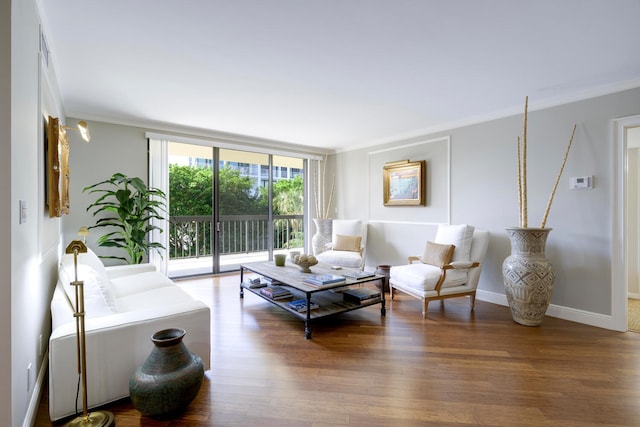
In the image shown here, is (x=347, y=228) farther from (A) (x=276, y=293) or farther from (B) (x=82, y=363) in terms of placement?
(B) (x=82, y=363)

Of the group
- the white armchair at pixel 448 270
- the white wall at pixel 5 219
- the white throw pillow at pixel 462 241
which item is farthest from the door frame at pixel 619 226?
the white wall at pixel 5 219

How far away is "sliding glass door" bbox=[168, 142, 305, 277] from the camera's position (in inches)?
191

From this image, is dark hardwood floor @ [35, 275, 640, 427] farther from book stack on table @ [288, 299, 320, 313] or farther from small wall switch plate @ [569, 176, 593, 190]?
small wall switch plate @ [569, 176, 593, 190]

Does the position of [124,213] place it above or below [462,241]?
above

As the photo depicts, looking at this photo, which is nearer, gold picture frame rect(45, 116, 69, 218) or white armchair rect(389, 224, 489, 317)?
gold picture frame rect(45, 116, 69, 218)

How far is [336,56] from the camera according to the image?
237 centimetres

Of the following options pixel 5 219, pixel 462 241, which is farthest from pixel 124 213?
pixel 462 241

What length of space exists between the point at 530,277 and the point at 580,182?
113cm

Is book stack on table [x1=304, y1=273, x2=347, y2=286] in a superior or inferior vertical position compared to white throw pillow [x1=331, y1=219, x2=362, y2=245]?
inferior

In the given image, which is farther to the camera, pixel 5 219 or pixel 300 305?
pixel 300 305

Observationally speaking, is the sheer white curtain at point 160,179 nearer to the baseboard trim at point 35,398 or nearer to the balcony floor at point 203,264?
the balcony floor at point 203,264

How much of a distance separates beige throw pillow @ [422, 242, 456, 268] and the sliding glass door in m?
2.95

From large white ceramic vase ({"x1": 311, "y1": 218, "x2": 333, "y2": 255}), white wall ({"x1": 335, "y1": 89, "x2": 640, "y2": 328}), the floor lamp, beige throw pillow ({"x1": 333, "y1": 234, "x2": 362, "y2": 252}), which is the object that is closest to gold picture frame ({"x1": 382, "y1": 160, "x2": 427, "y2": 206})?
white wall ({"x1": 335, "y1": 89, "x2": 640, "y2": 328})

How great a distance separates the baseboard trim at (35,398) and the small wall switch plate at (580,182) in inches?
180
